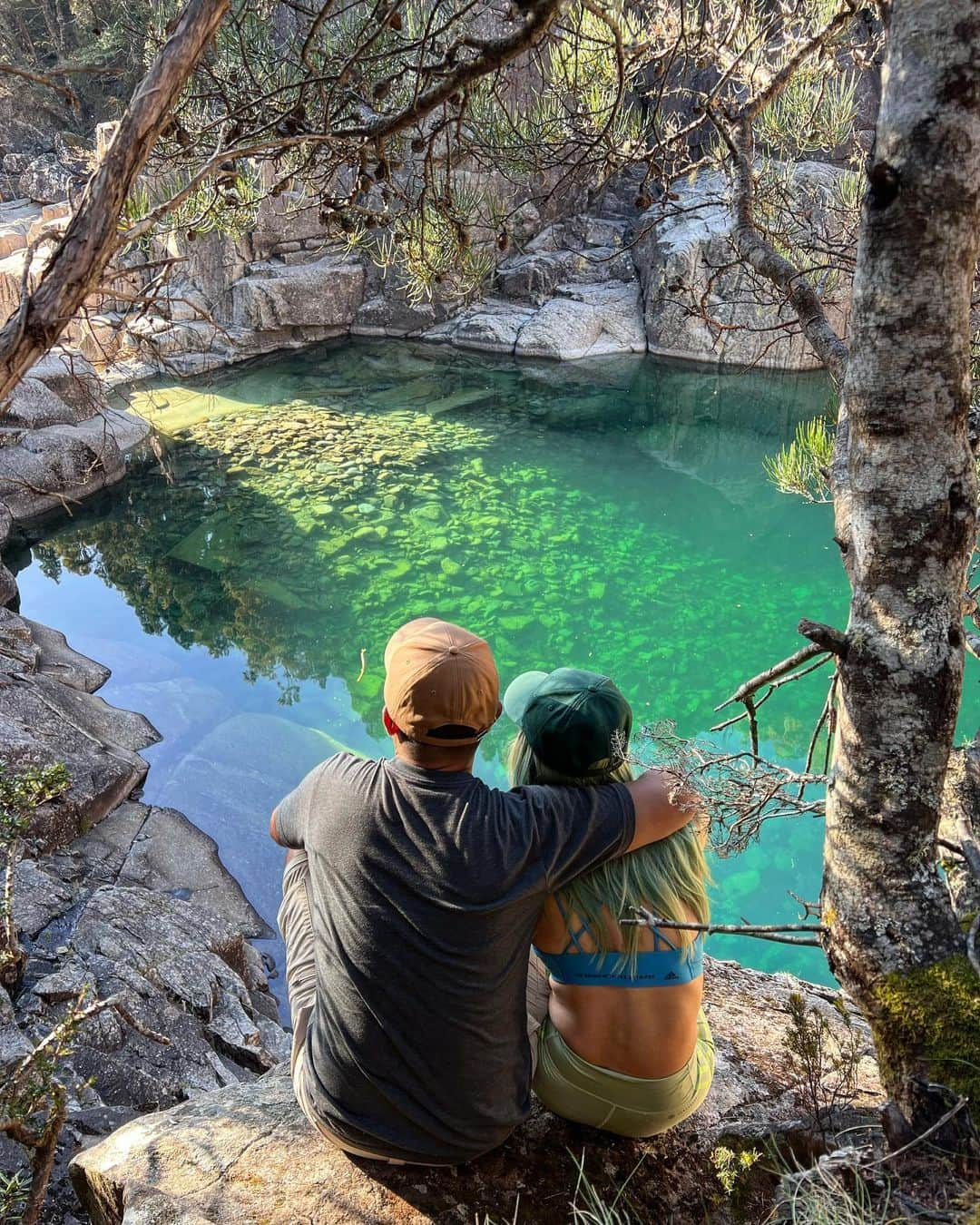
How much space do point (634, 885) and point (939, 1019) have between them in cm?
44

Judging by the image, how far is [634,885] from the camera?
1426mm

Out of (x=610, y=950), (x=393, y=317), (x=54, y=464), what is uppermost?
(x=393, y=317)

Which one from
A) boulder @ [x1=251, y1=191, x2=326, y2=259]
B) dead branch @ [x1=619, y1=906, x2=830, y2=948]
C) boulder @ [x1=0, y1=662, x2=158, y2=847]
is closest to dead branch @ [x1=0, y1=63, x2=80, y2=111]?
dead branch @ [x1=619, y1=906, x2=830, y2=948]

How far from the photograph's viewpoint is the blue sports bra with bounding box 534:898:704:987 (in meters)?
1.45

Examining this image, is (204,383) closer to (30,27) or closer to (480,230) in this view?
(480,230)

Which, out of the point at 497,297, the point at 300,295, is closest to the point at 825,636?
the point at 300,295

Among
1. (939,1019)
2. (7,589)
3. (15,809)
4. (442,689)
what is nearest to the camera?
(939,1019)

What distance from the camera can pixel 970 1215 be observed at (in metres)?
0.99

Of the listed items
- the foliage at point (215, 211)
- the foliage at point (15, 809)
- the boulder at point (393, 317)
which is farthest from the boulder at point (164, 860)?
the boulder at point (393, 317)

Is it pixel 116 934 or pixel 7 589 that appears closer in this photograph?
pixel 116 934

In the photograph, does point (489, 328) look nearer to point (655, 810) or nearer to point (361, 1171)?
point (655, 810)

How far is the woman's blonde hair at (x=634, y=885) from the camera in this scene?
1423mm

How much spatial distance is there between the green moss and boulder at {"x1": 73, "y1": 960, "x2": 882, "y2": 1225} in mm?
387

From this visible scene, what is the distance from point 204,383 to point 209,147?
811 cm
